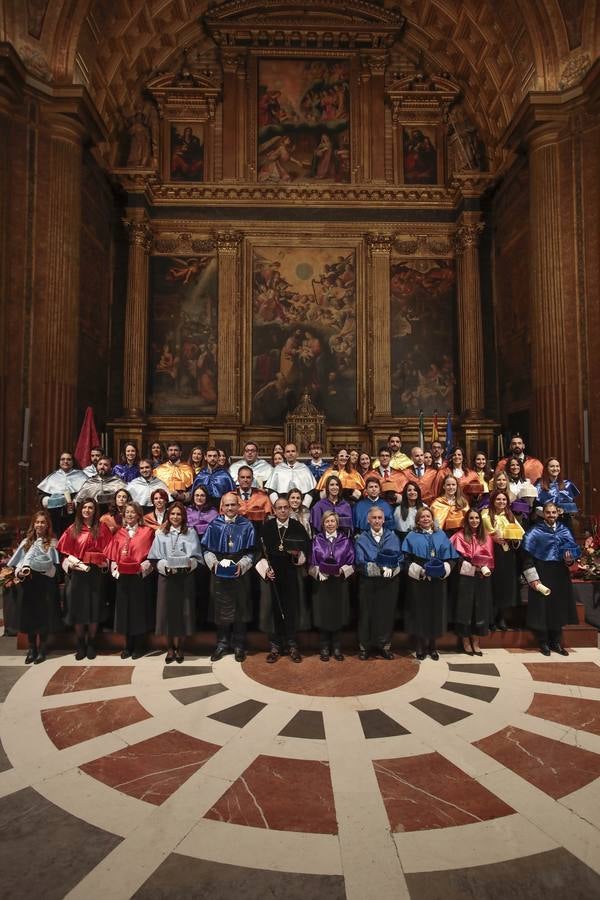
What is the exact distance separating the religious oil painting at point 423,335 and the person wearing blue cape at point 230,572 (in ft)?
33.2

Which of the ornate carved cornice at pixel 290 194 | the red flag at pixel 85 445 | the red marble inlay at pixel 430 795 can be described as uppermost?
the ornate carved cornice at pixel 290 194

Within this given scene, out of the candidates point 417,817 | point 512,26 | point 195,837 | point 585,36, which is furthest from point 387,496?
point 512,26

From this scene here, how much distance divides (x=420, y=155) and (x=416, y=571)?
14.4m

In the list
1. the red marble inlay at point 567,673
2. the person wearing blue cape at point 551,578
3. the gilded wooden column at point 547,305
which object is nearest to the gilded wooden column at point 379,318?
the gilded wooden column at point 547,305

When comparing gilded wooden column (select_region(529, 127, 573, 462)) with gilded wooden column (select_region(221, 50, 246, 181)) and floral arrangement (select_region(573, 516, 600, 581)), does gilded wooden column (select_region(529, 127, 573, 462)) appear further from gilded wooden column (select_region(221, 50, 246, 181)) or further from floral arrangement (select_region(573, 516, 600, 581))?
gilded wooden column (select_region(221, 50, 246, 181))

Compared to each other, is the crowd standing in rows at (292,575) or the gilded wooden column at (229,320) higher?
the gilded wooden column at (229,320)

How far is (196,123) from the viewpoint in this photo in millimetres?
14992

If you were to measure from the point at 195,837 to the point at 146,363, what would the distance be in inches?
522

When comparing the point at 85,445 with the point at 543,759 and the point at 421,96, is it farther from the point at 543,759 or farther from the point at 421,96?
the point at 421,96

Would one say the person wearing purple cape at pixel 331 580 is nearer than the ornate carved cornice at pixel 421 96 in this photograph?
Yes

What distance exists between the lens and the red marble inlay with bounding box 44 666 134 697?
4492 millimetres

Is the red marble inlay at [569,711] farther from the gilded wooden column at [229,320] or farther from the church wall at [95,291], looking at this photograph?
the gilded wooden column at [229,320]

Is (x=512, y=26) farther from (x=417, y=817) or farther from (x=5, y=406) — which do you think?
(x=417, y=817)

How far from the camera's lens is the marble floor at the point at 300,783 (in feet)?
7.86
